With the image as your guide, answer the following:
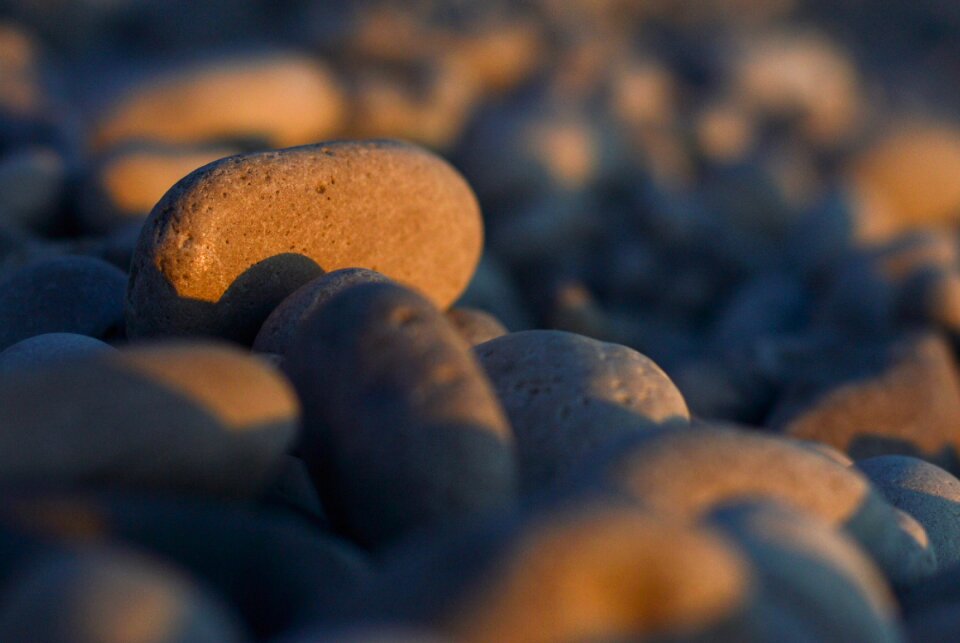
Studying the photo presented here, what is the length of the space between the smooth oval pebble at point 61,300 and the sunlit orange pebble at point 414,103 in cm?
309

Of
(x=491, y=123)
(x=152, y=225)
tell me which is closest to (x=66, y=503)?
(x=152, y=225)

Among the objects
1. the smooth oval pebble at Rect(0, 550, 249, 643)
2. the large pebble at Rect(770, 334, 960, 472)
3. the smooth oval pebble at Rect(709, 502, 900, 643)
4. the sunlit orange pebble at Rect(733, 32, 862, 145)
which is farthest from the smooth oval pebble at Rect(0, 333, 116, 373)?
the sunlit orange pebble at Rect(733, 32, 862, 145)

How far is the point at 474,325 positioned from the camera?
3.22 meters

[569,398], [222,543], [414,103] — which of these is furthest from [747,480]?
[414,103]

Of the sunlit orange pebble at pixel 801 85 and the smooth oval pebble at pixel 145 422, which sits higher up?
the smooth oval pebble at pixel 145 422

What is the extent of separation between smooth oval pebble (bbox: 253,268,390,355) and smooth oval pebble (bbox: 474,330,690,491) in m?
0.35

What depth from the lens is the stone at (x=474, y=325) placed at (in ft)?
10.3

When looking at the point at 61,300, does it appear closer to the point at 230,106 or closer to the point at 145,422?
the point at 145,422

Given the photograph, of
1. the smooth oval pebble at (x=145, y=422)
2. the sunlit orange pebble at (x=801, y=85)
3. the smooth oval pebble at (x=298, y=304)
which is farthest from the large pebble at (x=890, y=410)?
the sunlit orange pebble at (x=801, y=85)

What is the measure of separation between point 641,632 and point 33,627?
0.72 meters

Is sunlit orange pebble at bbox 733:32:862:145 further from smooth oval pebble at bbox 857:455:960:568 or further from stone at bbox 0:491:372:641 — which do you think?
stone at bbox 0:491:372:641

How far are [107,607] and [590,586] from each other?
0.56 m

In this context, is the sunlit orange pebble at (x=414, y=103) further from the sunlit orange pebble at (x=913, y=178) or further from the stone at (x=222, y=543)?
the stone at (x=222, y=543)

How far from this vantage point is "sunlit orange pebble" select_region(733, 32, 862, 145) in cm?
821
